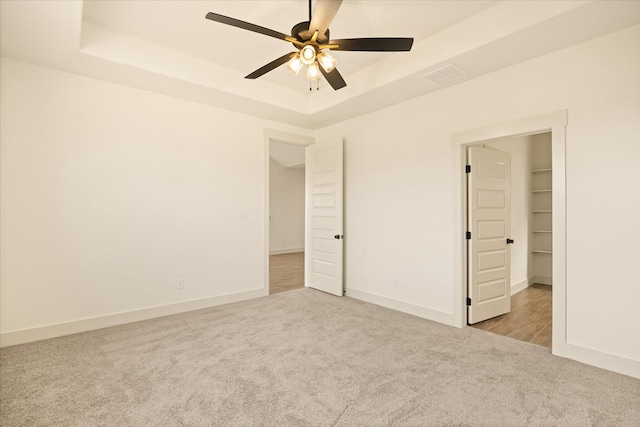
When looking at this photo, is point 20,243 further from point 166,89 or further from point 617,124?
point 617,124

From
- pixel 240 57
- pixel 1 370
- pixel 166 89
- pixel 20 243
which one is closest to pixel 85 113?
pixel 166 89

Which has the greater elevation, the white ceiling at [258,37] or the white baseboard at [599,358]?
the white ceiling at [258,37]

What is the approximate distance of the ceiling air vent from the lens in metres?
3.20

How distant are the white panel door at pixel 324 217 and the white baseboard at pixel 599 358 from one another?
277 cm

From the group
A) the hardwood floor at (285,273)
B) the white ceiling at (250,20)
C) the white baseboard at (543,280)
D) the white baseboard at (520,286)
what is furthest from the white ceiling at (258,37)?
the white baseboard at (543,280)

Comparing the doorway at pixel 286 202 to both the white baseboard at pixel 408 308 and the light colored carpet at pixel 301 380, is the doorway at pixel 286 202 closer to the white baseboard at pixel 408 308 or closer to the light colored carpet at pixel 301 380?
the white baseboard at pixel 408 308

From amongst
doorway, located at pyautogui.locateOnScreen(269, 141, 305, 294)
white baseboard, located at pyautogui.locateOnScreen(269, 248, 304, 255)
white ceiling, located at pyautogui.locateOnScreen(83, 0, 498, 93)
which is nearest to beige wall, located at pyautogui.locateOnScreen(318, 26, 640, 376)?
white ceiling, located at pyautogui.locateOnScreen(83, 0, 498, 93)

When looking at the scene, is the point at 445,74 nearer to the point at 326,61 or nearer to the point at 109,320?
the point at 326,61

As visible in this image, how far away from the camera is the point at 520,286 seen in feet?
17.3

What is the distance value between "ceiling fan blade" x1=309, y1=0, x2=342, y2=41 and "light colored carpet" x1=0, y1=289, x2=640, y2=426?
2510 millimetres

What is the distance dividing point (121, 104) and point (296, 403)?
366 cm

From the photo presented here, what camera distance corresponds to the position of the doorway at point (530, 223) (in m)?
4.77

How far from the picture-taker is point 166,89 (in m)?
3.77

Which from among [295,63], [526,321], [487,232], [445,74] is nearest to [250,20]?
[295,63]
